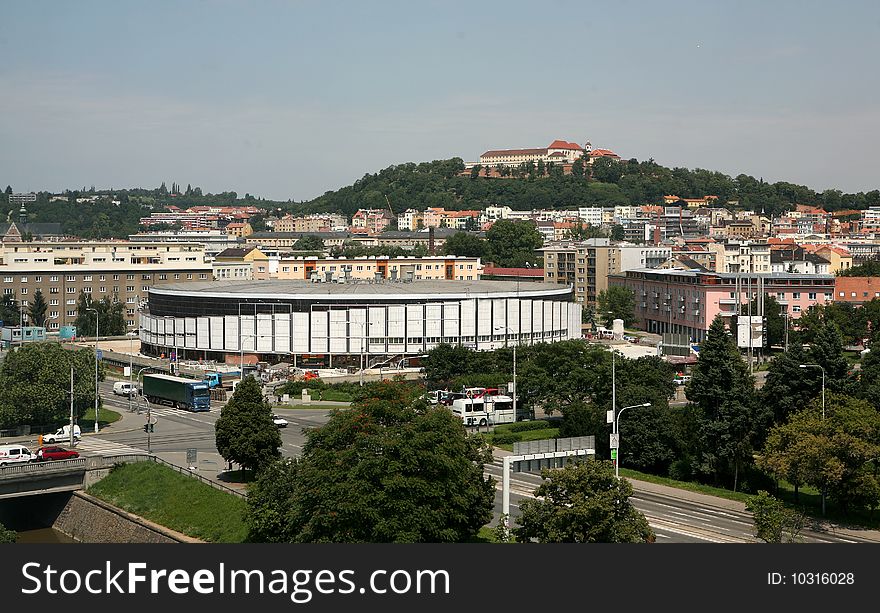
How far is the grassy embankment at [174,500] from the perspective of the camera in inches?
1076

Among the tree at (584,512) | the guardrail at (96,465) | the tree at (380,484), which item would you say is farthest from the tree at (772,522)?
the guardrail at (96,465)

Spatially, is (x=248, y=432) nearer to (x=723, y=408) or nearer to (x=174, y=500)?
(x=174, y=500)

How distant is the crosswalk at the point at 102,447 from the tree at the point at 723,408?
606 inches

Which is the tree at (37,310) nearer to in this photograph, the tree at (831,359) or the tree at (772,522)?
the tree at (831,359)

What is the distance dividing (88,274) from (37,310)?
4.84 m

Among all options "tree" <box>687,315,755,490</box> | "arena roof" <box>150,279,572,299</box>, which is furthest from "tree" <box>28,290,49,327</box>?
"tree" <box>687,315,755,490</box>

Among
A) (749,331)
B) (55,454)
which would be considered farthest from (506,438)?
(749,331)

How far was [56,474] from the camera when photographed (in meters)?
30.8

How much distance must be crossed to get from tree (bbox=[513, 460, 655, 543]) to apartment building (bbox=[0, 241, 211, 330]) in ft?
198

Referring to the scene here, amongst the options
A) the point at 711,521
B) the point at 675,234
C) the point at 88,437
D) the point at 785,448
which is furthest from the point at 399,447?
the point at 675,234

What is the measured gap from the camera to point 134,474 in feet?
102

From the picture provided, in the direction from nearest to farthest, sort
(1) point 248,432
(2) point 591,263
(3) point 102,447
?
(1) point 248,432, (3) point 102,447, (2) point 591,263

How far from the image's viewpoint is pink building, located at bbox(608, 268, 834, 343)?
2709 inches

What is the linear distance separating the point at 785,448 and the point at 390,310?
3111 cm
